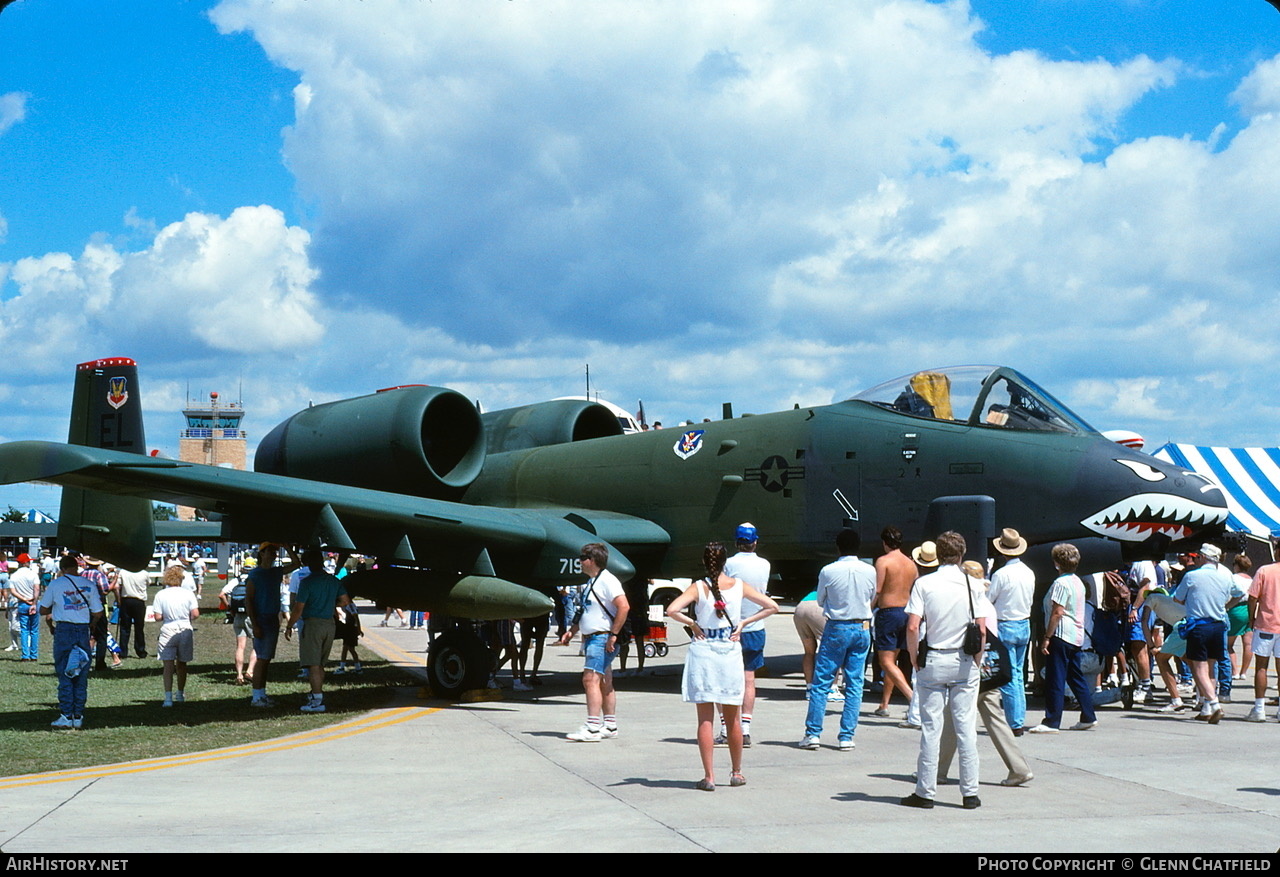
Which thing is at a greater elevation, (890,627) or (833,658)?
(890,627)

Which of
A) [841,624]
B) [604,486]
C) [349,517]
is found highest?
[604,486]

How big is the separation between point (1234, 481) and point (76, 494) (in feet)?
61.4

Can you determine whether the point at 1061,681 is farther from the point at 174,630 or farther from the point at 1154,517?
the point at 174,630

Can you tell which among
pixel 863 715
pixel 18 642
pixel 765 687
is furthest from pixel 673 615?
pixel 18 642

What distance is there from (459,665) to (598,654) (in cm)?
375

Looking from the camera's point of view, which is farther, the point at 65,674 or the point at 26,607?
the point at 26,607

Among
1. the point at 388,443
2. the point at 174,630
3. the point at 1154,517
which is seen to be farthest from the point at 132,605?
the point at 1154,517

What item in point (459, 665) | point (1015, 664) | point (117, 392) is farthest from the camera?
point (117, 392)

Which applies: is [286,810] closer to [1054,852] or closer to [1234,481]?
[1054,852]

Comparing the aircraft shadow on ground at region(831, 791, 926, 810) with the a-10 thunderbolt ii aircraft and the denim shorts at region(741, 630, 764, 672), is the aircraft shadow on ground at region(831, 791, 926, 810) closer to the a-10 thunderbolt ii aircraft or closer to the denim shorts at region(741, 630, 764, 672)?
the denim shorts at region(741, 630, 764, 672)

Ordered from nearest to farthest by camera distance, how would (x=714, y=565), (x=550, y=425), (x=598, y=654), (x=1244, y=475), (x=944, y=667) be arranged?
(x=944, y=667) < (x=714, y=565) < (x=598, y=654) < (x=550, y=425) < (x=1244, y=475)

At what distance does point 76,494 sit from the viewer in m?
14.0

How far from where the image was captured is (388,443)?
566 inches

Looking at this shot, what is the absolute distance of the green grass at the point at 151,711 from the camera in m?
9.45
